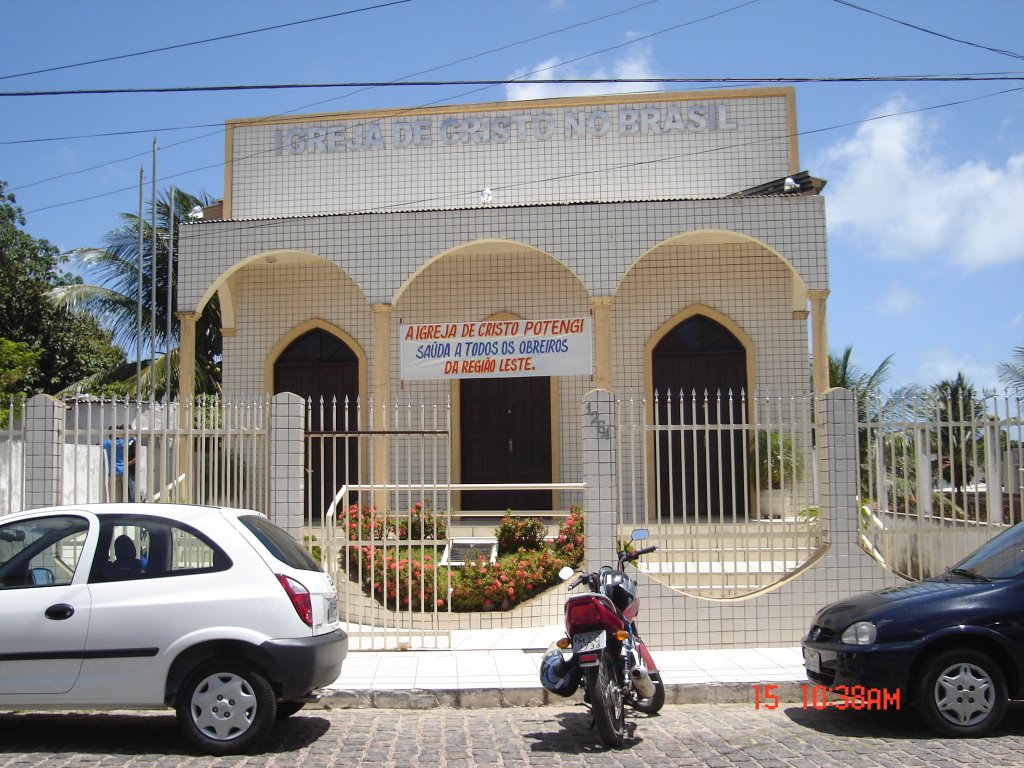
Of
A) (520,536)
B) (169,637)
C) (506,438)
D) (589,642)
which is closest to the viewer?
(169,637)

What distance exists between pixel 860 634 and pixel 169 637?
417 centimetres

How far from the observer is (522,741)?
618cm

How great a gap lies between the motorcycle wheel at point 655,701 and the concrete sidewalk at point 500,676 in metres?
0.51

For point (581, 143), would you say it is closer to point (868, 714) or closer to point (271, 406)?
point (271, 406)

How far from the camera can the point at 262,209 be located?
16.4 metres

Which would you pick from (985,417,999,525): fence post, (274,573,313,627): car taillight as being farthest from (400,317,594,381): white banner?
(274,573,313,627): car taillight

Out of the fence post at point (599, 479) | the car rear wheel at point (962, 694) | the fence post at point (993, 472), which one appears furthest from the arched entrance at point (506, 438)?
the car rear wheel at point (962, 694)

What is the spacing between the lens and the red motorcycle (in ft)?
19.2

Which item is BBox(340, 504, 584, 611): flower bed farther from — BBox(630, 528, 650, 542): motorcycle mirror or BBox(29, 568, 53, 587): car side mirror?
BBox(29, 568, 53, 587): car side mirror

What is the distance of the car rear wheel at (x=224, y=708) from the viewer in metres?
5.76

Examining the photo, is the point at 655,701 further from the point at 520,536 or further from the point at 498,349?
the point at 498,349

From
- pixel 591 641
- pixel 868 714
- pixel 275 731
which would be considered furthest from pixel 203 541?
pixel 868 714
